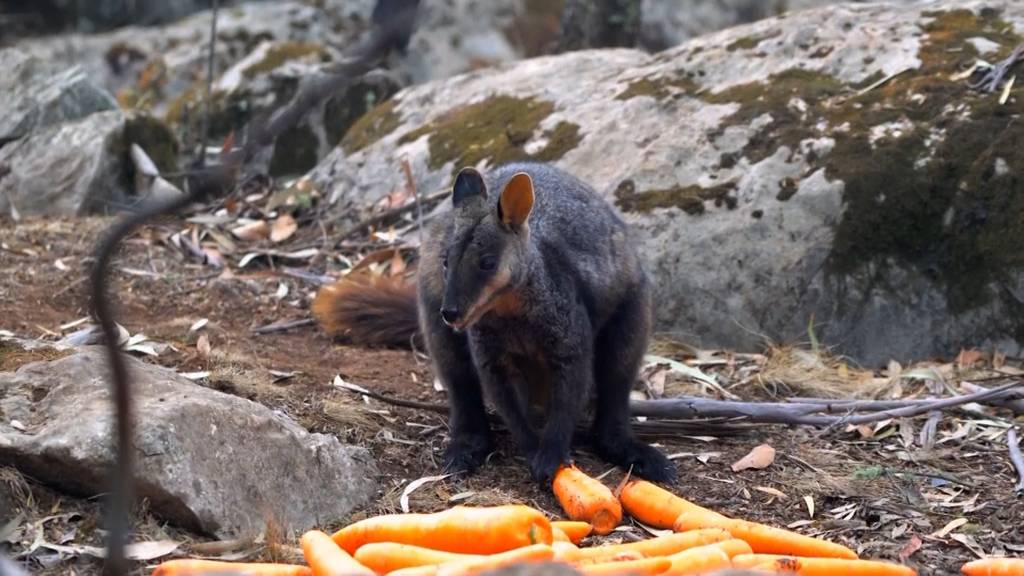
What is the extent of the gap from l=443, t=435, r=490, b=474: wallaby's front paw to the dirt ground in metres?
0.06

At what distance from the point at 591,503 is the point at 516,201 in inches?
46.4

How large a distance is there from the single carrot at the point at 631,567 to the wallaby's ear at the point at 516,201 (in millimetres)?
1651

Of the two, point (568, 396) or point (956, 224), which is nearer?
point (568, 396)

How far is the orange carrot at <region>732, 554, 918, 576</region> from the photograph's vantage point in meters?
3.74

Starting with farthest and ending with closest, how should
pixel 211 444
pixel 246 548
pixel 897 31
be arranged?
pixel 897 31
pixel 211 444
pixel 246 548

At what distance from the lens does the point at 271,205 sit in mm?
8742

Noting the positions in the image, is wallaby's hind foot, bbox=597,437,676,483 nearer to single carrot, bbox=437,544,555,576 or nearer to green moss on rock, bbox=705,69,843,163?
single carrot, bbox=437,544,555,576

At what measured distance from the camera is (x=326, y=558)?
3.55 metres

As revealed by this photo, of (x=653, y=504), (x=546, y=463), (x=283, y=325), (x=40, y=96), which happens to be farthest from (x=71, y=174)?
(x=653, y=504)

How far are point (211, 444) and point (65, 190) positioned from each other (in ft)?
17.7

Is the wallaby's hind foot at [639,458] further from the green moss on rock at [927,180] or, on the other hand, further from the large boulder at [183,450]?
the green moss on rock at [927,180]

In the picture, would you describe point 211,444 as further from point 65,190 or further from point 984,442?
point 65,190

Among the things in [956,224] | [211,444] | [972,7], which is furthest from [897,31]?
[211,444]

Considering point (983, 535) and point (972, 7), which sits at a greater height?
point (972, 7)
